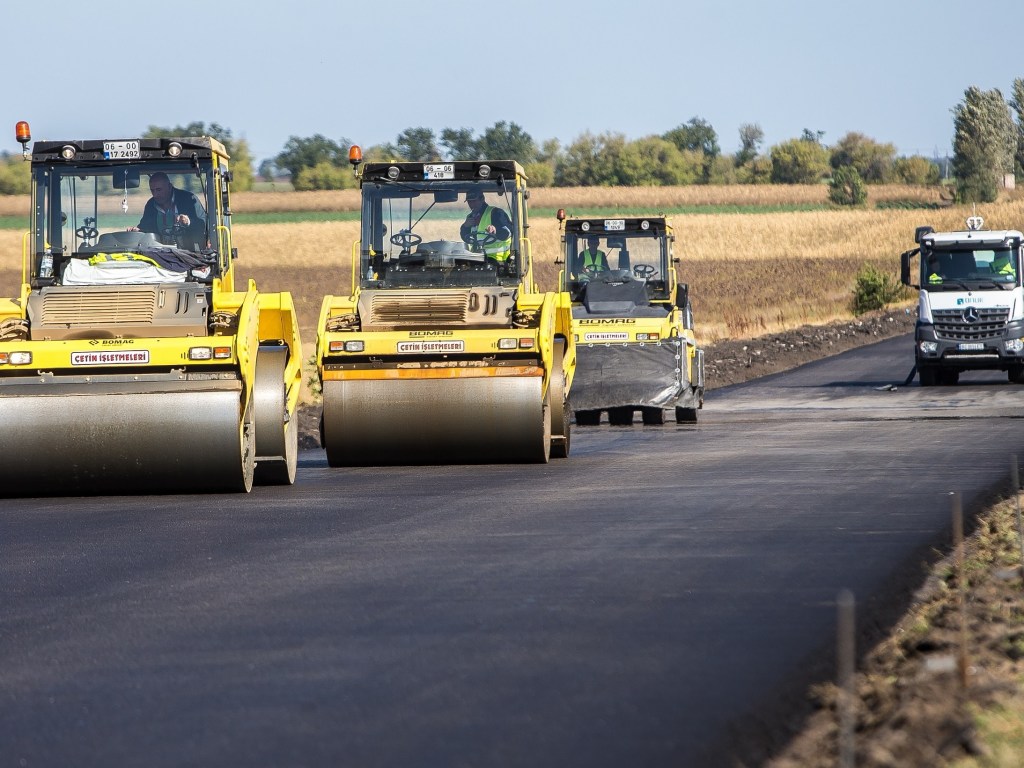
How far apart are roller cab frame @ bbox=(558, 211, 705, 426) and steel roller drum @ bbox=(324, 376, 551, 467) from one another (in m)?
6.12

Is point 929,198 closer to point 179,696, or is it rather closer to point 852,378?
point 852,378

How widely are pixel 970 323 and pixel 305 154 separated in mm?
87464

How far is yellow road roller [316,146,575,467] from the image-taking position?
15.1 m

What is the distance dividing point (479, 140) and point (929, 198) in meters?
32.4

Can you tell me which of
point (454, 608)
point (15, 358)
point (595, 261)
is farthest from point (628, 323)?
point (454, 608)

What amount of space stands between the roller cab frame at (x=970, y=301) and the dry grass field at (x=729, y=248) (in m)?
12.6

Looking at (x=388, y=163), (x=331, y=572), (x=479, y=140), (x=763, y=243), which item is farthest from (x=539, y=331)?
(x=479, y=140)

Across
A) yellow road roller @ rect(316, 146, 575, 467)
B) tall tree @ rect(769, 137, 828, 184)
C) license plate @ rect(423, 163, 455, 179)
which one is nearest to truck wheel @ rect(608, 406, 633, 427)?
yellow road roller @ rect(316, 146, 575, 467)

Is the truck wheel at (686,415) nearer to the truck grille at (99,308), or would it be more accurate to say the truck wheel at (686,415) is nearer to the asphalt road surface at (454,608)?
the asphalt road surface at (454,608)

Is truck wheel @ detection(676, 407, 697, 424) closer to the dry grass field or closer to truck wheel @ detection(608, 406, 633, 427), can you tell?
truck wheel @ detection(608, 406, 633, 427)

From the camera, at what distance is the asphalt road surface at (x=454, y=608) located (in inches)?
219

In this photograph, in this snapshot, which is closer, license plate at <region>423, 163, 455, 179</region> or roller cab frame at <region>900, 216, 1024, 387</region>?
license plate at <region>423, 163, 455, 179</region>

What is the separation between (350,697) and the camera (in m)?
6.01

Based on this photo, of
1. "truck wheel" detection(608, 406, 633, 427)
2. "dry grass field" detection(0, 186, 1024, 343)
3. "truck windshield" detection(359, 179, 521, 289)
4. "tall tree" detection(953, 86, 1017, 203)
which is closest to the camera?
"truck windshield" detection(359, 179, 521, 289)
